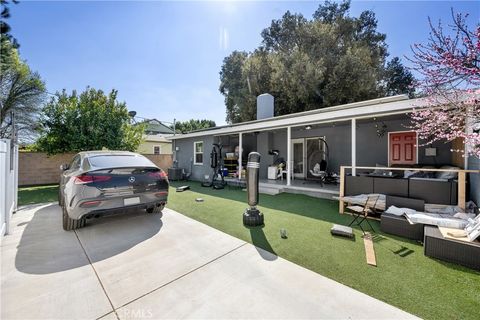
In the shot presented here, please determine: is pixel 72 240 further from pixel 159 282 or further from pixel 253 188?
pixel 253 188

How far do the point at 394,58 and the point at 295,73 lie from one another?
977cm

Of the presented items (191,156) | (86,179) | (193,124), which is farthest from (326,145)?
(193,124)

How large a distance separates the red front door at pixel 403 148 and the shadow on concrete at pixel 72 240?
817 centimetres

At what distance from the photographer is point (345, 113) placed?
5.88 m

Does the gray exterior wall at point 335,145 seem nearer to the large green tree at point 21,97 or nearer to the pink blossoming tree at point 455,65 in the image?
the pink blossoming tree at point 455,65

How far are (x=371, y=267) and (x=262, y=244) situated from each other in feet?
5.06

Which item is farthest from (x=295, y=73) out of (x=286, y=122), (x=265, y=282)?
(x=265, y=282)

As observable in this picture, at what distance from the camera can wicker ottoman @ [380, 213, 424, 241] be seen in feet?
11.6

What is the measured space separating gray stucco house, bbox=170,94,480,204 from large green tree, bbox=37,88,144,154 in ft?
12.1

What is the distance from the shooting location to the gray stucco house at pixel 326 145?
5.79 meters

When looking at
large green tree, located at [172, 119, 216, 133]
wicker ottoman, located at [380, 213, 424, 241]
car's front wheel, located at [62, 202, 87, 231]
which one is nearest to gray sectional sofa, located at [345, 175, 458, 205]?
wicker ottoman, located at [380, 213, 424, 241]

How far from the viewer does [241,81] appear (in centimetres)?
1936

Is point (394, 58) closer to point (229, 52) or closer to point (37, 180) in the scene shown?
point (229, 52)

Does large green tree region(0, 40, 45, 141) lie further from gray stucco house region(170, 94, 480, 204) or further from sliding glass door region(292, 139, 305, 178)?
sliding glass door region(292, 139, 305, 178)
